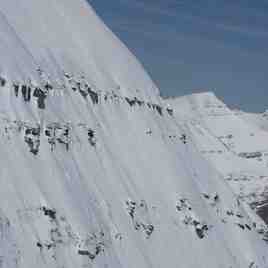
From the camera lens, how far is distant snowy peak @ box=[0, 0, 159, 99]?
182 feet

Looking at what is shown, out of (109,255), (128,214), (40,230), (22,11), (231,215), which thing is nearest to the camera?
(40,230)

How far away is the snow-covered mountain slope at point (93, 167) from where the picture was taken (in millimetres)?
47875

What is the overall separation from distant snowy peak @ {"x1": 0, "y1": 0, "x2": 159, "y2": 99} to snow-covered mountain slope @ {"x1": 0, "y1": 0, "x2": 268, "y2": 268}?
0.15 metres

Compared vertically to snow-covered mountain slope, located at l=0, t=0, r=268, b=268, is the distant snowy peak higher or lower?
higher

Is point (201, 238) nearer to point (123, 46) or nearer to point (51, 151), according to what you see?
point (51, 151)

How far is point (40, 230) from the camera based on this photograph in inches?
1833

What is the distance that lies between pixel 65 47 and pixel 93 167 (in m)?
14.2

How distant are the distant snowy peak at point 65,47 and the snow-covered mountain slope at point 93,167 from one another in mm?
152

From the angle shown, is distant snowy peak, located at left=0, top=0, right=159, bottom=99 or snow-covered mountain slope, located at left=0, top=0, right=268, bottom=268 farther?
distant snowy peak, located at left=0, top=0, right=159, bottom=99

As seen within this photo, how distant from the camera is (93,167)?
5991 cm

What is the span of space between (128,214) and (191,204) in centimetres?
1156

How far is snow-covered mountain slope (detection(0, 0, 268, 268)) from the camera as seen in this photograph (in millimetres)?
47875

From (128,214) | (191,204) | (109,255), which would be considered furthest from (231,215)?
(109,255)

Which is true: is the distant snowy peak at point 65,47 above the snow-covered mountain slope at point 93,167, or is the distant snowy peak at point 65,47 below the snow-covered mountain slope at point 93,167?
above
